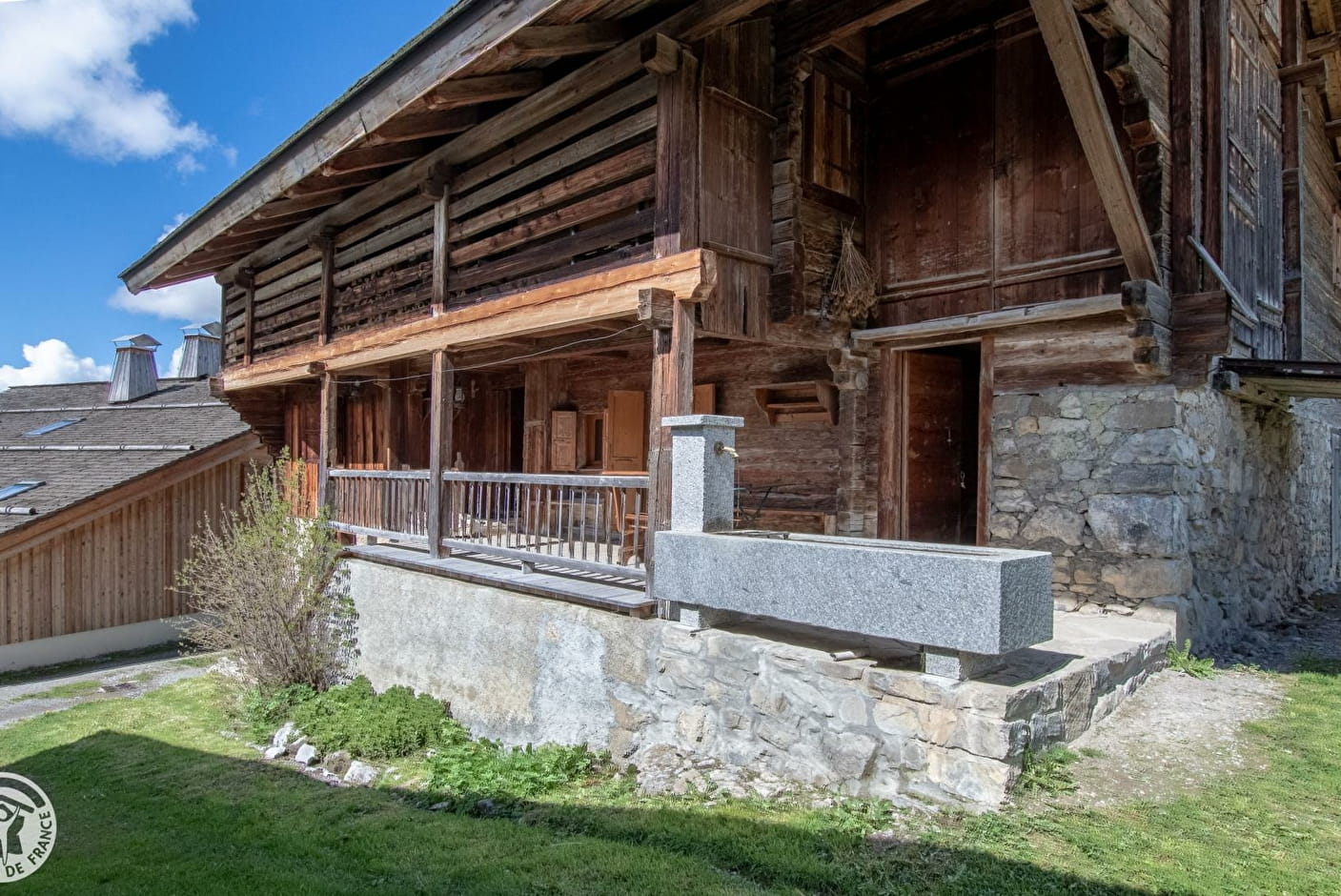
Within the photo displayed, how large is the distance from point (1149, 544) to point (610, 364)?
657 centimetres

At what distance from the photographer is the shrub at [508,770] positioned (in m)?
5.51

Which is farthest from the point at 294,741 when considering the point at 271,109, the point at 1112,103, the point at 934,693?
the point at 271,109

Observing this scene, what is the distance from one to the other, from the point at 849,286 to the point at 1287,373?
3.62 metres

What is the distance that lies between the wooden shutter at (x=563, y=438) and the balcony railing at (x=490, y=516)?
45cm

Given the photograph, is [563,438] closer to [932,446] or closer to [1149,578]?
[932,446]

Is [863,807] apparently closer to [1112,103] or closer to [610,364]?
[1112,103]

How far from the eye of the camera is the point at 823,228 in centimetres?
742

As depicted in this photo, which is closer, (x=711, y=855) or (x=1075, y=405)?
(x=711, y=855)

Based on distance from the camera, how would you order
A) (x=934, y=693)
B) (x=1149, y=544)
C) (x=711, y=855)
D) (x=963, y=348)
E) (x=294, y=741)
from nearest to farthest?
(x=711, y=855)
(x=934, y=693)
(x=1149, y=544)
(x=294, y=741)
(x=963, y=348)

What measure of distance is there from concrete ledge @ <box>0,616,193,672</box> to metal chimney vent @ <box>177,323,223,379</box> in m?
11.2

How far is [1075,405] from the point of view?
22.2 ft

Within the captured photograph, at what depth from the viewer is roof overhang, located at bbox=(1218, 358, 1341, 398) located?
6.30m

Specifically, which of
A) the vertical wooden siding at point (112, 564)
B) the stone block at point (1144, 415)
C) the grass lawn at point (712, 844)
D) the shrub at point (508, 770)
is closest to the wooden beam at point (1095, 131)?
the stone block at point (1144, 415)

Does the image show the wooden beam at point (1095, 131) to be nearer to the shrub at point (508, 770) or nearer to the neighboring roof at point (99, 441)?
the shrub at point (508, 770)
